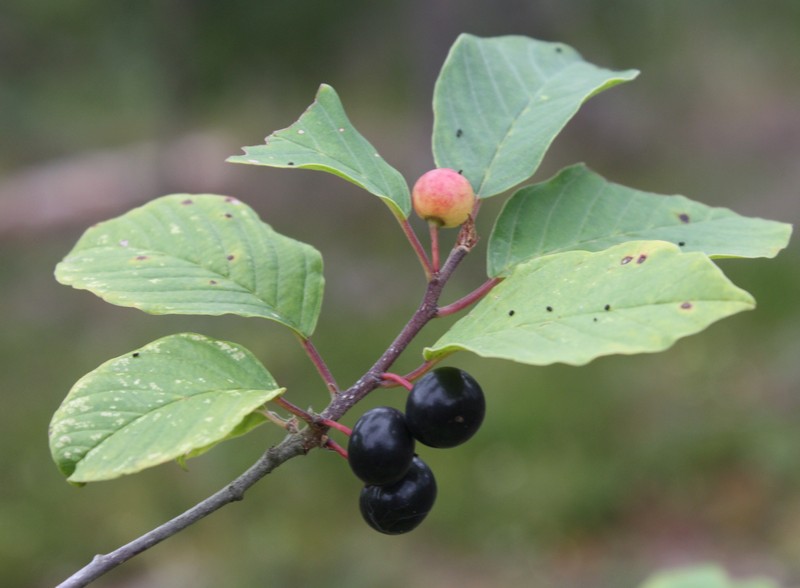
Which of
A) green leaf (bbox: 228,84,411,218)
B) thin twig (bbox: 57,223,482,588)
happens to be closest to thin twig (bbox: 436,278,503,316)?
thin twig (bbox: 57,223,482,588)

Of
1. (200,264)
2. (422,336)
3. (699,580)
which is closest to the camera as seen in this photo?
(200,264)

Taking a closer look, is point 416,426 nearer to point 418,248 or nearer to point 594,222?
point 418,248

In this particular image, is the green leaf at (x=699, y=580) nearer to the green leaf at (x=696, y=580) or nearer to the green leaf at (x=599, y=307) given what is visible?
the green leaf at (x=696, y=580)

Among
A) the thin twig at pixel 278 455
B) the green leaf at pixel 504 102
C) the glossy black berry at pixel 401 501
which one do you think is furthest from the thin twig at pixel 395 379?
the green leaf at pixel 504 102

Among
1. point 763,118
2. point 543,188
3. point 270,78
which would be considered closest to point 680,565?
point 543,188

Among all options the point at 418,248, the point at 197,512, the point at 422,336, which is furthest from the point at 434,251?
the point at 422,336

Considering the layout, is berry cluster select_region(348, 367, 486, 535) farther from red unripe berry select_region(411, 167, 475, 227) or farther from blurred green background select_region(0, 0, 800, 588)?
blurred green background select_region(0, 0, 800, 588)

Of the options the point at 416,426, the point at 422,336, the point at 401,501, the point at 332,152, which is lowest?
the point at 422,336

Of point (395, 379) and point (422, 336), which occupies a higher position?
point (395, 379)
